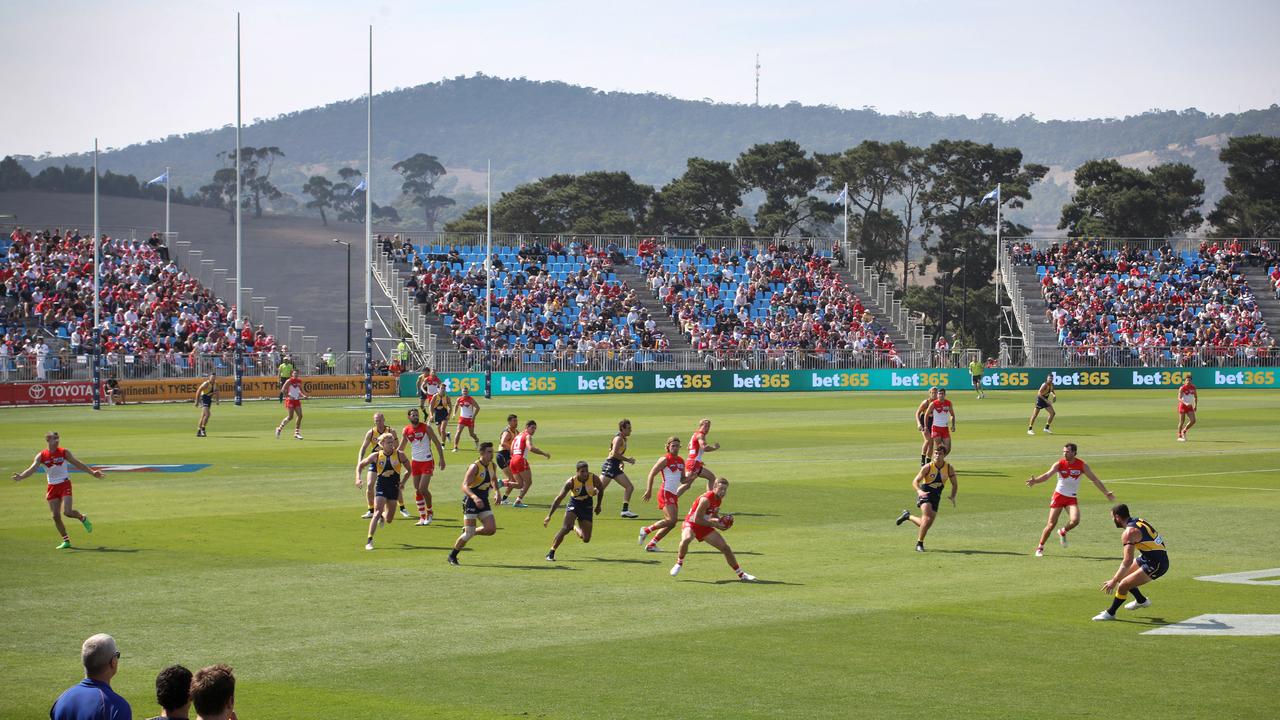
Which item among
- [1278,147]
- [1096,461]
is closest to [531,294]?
[1096,461]

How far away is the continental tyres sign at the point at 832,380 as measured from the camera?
72500mm

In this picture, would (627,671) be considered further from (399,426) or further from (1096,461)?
(399,426)

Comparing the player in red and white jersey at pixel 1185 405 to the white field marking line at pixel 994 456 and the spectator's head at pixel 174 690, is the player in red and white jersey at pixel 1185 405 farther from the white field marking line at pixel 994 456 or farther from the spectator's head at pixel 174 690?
the spectator's head at pixel 174 690

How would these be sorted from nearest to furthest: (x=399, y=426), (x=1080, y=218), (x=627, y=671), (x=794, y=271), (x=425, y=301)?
1. (x=627, y=671)
2. (x=399, y=426)
3. (x=425, y=301)
4. (x=794, y=271)
5. (x=1080, y=218)

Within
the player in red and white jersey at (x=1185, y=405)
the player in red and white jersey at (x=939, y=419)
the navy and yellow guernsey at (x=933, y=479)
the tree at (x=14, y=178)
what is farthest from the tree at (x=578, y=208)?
the navy and yellow guernsey at (x=933, y=479)

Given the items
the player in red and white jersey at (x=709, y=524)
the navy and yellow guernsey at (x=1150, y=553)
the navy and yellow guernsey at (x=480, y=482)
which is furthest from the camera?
the navy and yellow guernsey at (x=480, y=482)

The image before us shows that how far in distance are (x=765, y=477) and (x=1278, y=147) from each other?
393 ft

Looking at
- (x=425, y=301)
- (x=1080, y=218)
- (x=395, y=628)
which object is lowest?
(x=395, y=628)

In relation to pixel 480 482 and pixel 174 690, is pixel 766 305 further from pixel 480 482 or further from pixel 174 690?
pixel 174 690

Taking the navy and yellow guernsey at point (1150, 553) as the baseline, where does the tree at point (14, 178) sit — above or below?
above

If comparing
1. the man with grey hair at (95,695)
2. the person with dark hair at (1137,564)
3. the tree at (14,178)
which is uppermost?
the tree at (14,178)

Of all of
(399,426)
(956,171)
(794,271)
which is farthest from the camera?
(956,171)

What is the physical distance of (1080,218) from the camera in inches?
5221

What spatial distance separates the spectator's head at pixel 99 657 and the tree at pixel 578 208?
128m
